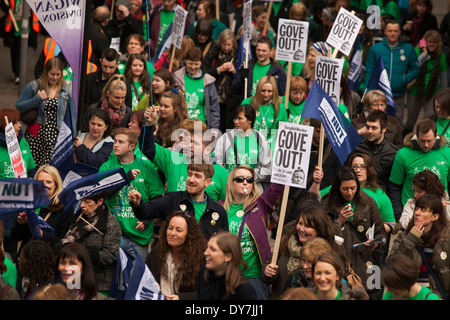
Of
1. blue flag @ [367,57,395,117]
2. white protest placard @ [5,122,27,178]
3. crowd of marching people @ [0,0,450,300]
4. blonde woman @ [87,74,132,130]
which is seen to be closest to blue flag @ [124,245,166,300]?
crowd of marching people @ [0,0,450,300]

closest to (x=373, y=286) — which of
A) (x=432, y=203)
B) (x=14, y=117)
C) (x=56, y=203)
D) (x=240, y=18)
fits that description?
(x=432, y=203)

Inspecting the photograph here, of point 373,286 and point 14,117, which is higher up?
point 14,117

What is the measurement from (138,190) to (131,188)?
3.3 inches

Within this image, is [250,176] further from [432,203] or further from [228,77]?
[228,77]

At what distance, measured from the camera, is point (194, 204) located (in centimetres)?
861

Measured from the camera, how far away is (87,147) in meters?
9.91

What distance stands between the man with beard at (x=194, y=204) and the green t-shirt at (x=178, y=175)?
590 millimetres

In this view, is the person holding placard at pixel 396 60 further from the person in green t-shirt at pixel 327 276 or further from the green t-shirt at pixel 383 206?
the person in green t-shirt at pixel 327 276

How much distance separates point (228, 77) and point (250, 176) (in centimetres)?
539

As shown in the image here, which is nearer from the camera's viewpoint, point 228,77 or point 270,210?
point 270,210

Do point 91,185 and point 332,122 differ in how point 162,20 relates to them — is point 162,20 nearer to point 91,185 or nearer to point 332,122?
point 332,122

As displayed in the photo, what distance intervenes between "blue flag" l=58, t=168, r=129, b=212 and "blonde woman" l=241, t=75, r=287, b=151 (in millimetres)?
3639

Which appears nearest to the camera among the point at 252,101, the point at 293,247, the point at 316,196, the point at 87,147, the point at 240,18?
the point at 293,247
